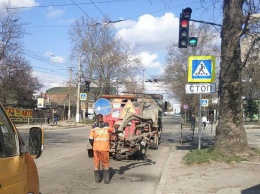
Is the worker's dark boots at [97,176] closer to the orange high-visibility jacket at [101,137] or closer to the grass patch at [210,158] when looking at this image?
the orange high-visibility jacket at [101,137]

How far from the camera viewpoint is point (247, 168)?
10289 mm

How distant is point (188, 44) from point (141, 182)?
6.52m

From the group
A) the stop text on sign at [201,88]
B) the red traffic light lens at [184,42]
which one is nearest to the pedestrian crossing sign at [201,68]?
the stop text on sign at [201,88]

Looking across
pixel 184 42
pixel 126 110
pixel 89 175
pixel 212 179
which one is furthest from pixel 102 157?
pixel 184 42

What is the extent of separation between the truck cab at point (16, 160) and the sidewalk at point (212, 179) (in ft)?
15.2

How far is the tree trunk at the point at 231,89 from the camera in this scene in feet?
39.5

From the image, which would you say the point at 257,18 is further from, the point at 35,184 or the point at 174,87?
the point at 174,87

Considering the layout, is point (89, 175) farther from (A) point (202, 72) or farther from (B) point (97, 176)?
(A) point (202, 72)

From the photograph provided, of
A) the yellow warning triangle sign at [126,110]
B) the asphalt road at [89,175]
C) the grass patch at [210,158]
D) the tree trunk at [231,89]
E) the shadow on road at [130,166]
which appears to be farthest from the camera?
the yellow warning triangle sign at [126,110]

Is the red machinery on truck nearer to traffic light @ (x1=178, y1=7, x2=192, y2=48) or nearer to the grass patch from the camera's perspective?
the grass patch

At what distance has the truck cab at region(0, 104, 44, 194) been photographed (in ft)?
10.3

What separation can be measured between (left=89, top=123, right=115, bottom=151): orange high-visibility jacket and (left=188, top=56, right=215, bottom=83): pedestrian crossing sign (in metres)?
4.85

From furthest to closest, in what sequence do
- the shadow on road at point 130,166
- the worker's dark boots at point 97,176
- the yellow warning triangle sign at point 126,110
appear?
the yellow warning triangle sign at point 126,110 < the shadow on road at point 130,166 < the worker's dark boots at point 97,176

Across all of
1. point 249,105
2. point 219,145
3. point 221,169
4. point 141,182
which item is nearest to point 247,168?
point 221,169
